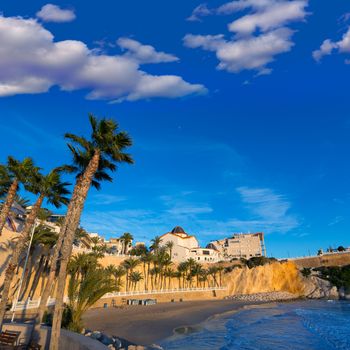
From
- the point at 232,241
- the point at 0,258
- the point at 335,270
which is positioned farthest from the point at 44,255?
the point at 232,241

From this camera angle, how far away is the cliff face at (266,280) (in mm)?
78500

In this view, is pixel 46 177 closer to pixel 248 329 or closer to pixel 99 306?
pixel 248 329

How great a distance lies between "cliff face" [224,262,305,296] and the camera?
78.5 meters

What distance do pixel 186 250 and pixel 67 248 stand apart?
9067 cm

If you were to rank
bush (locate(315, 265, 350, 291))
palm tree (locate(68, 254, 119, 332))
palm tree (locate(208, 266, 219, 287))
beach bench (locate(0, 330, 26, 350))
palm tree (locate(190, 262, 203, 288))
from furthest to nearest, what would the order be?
palm tree (locate(208, 266, 219, 287))
bush (locate(315, 265, 350, 291))
palm tree (locate(190, 262, 203, 288))
palm tree (locate(68, 254, 119, 332))
beach bench (locate(0, 330, 26, 350))

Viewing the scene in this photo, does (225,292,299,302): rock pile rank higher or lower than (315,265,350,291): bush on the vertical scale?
lower

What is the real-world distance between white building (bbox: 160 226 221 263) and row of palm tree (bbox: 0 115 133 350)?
7934 centimetres

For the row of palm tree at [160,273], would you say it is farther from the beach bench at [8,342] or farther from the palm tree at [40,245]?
the beach bench at [8,342]

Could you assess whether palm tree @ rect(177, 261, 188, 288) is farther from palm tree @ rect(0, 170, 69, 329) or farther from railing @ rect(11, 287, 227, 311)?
palm tree @ rect(0, 170, 69, 329)

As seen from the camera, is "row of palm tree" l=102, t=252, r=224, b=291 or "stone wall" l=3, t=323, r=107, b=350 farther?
"row of palm tree" l=102, t=252, r=224, b=291

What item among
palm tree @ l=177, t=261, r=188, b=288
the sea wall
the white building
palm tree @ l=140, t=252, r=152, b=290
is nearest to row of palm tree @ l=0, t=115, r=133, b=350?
palm tree @ l=140, t=252, r=152, b=290

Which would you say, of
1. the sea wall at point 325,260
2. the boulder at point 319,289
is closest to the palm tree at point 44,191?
the boulder at point 319,289

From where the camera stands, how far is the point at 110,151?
13250 millimetres

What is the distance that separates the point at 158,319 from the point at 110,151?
25029mm
